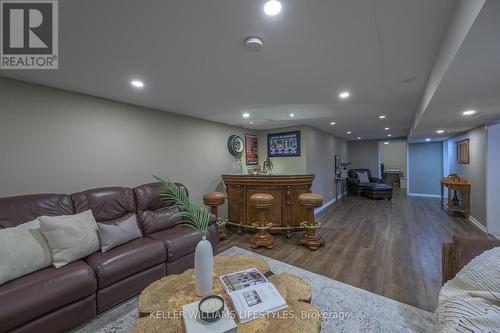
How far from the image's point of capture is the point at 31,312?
1435 millimetres

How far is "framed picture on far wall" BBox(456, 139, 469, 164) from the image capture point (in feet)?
15.5

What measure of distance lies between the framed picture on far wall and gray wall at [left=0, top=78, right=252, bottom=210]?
624 centimetres

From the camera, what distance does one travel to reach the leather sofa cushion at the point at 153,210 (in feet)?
8.82

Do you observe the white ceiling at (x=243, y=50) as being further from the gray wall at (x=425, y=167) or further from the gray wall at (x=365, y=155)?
the gray wall at (x=365, y=155)

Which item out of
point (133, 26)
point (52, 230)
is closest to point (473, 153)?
point (133, 26)

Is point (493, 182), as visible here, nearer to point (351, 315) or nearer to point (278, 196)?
point (278, 196)

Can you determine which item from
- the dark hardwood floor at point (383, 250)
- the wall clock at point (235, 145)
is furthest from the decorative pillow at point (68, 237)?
the wall clock at point (235, 145)

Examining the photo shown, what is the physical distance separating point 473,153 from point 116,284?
6813 mm

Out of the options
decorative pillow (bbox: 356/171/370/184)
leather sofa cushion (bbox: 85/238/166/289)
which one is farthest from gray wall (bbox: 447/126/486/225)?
leather sofa cushion (bbox: 85/238/166/289)

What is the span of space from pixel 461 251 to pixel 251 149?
4.57 meters

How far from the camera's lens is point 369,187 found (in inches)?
282

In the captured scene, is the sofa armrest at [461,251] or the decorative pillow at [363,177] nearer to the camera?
the sofa armrest at [461,251]

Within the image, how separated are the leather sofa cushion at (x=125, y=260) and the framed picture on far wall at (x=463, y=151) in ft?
21.9

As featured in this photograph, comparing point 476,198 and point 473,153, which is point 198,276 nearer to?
point 476,198
